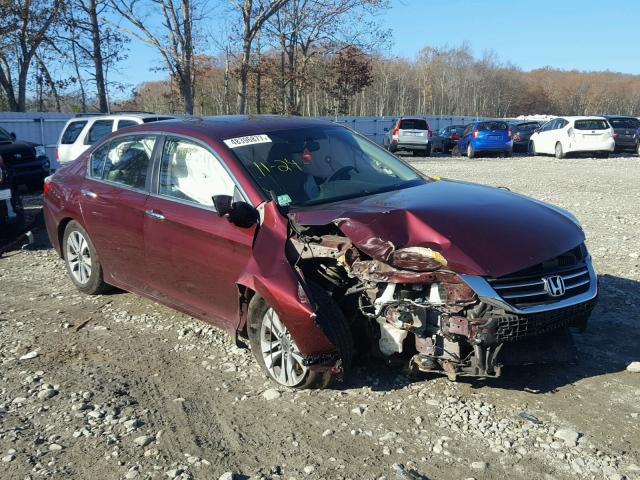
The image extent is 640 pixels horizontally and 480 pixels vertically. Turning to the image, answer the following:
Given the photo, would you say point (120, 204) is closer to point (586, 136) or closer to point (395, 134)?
point (586, 136)

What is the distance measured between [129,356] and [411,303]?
2.35m

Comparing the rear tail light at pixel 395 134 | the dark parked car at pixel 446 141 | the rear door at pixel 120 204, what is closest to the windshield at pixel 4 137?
the rear door at pixel 120 204

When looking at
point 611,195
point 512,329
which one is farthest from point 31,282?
point 611,195

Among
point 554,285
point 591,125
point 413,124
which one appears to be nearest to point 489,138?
point 413,124

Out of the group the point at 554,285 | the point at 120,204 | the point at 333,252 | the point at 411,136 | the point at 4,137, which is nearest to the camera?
the point at 554,285

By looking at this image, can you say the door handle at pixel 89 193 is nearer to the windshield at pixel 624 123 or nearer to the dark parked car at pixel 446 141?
the windshield at pixel 624 123

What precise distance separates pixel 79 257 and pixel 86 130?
8.28m

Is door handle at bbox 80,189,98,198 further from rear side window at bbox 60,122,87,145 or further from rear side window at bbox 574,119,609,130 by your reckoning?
rear side window at bbox 574,119,609,130

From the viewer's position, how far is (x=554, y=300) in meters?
3.66

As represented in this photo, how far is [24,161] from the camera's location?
43.9ft

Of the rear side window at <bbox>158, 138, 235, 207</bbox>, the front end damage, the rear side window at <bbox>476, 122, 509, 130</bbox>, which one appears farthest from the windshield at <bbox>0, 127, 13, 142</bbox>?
the rear side window at <bbox>476, 122, 509, 130</bbox>

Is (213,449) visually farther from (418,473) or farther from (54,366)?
(54,366)

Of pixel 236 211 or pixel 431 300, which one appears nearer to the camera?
pixel 431 300

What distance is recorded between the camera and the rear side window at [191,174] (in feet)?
14.6
